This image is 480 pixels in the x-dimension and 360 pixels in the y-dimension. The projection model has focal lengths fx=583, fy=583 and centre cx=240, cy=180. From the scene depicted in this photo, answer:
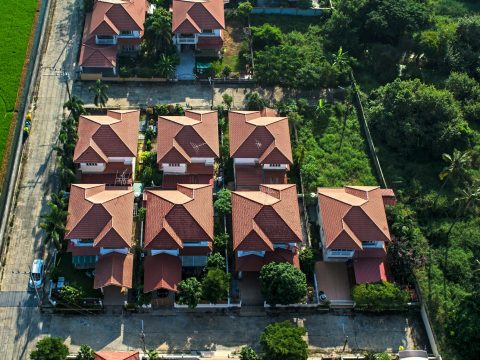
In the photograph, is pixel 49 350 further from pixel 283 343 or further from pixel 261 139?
pixel 261 139

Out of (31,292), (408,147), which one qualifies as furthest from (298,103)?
(31,292)

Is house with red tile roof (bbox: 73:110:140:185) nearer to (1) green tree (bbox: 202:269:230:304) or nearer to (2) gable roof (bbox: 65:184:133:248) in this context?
(2) gable roof (bbox: 65:184:133:248)

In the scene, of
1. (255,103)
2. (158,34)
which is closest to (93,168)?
(255,103)

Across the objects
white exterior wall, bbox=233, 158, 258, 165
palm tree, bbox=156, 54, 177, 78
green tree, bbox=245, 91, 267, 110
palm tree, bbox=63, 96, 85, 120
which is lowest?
white exterior wall, bbox=233, 158, 258, 165

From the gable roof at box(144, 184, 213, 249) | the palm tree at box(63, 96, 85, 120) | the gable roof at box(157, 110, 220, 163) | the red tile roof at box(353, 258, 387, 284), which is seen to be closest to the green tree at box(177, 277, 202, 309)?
the gable roof at box(144, 184, 213, 249)

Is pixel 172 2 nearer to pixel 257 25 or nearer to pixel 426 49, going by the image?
pixel 257 25

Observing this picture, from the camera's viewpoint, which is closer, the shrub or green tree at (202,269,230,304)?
green tree at (202,269,230,304)

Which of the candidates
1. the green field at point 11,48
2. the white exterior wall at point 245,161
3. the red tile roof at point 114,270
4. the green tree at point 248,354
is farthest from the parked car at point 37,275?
the white exterior wall at point 245,161
